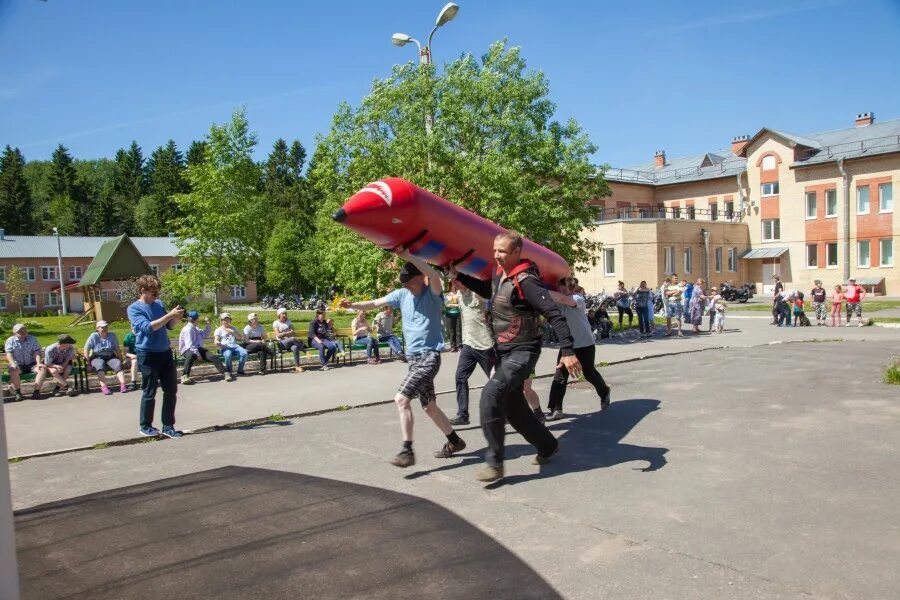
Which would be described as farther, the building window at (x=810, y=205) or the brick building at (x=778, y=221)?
the building window at (x=810, y=205)

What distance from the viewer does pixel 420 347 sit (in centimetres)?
683

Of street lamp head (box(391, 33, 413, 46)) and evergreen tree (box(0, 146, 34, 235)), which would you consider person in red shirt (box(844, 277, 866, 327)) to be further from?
evergreen tree (box(0, 146, 34, 235))

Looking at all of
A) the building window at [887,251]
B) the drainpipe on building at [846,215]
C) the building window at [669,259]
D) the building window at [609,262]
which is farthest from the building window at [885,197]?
the building window at [609,262]

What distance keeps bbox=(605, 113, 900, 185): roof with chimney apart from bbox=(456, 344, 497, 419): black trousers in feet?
117

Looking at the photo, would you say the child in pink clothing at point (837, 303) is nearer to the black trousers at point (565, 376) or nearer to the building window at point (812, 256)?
the black trousers at point (565, 376)

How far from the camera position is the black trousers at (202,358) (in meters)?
13.1

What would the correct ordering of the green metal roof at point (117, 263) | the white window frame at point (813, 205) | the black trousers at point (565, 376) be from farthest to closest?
1. the white window frame at point (813, 205)
2. the green metal roof at point (117, 263)
3. the black trousers at point (565, 376)

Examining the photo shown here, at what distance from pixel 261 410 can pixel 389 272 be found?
343 inches

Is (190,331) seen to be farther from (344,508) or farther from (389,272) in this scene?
(344,508)

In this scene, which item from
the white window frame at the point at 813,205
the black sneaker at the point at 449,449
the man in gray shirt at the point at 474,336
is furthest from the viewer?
the white window frame at the point at 813,205

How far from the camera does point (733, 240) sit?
48406 millimetres

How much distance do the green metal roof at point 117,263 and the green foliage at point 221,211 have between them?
2240 mm

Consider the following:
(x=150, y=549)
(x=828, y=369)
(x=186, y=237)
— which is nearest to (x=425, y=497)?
(x=150, y=549)

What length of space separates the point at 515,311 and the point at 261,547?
2729 millimetres
